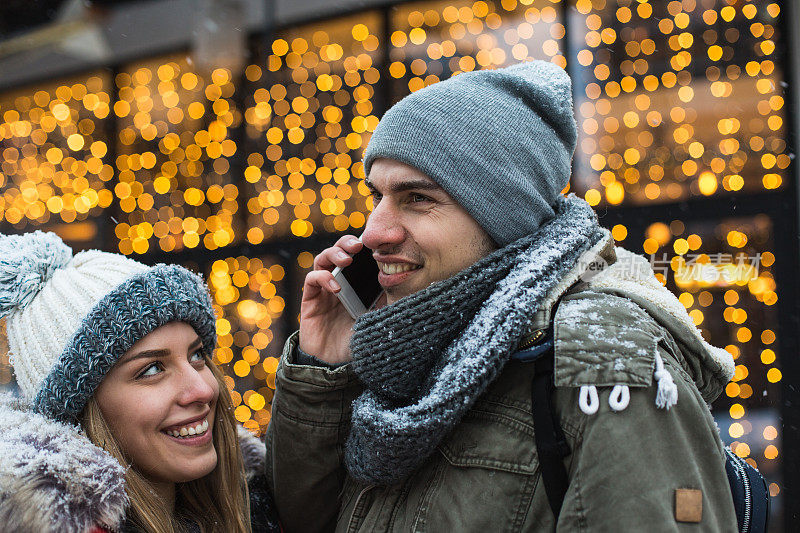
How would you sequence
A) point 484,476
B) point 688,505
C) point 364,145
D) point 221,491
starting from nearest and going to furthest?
point 688,505
point 484,476
point 221,491
point 364,145

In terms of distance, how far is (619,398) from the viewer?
1.38m

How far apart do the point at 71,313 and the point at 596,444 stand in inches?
51.9

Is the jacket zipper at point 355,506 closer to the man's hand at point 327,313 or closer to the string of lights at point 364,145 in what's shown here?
the man's hand at point 327,313

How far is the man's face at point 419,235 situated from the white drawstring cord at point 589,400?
497 millimetres

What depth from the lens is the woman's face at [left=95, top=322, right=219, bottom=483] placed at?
70.6 inches

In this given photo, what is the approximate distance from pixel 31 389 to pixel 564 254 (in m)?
1.40

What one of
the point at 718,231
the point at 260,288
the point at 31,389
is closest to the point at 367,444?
the point at 31,389

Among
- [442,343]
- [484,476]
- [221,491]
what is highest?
[442,343]

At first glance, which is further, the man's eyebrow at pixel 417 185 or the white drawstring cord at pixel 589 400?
the man's eyebrow at pixel 417 185

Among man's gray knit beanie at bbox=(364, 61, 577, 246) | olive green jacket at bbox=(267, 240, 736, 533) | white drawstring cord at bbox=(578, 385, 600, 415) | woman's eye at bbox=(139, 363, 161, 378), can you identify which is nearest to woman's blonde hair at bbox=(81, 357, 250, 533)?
woman's eye at bbox=(139, 363, 161, 378)

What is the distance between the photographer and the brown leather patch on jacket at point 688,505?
1.30m

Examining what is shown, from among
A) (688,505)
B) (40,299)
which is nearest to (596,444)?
(688,505)

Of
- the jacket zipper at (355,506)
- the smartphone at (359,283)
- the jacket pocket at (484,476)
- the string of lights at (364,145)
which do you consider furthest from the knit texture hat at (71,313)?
the string of lights at (364,145)

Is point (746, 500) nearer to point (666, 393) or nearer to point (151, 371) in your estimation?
point (666, 393)
